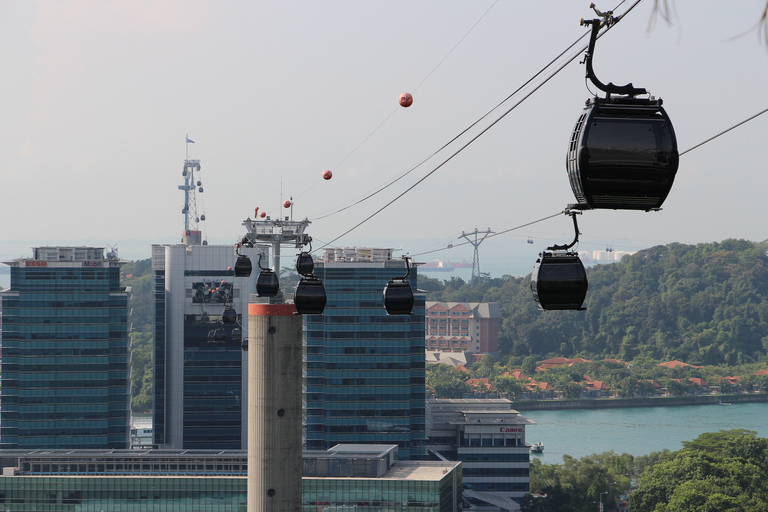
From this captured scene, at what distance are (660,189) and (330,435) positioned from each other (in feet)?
254

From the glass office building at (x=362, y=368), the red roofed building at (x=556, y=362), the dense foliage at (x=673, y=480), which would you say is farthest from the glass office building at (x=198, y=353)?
the red roofed building at (x=556, y=362)

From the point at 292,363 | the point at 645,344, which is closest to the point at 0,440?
the point at 292,363

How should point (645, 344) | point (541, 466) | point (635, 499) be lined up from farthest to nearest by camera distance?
1. point (645, 344)
2. point (541, 466)
3. point (635, 499)

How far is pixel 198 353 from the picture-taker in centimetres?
9506

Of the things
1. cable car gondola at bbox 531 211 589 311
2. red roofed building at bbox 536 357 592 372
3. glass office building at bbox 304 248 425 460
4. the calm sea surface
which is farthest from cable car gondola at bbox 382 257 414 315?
red roofed building at bbox 536 357 592 372

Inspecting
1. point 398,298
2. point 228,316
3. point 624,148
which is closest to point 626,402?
point 228,316

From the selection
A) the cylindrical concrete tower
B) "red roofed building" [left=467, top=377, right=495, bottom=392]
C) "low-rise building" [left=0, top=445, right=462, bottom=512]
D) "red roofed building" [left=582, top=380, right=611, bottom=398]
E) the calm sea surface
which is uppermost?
the cylindrical concrete tower

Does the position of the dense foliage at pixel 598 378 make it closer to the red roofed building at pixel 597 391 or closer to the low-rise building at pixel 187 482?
the red roofed building at pixel 597 391

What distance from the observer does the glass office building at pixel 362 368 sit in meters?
82.6

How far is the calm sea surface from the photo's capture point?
401ft

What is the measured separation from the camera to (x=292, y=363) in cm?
2928

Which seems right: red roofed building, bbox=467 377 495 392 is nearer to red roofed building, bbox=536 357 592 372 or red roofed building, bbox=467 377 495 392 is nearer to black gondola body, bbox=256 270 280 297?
red roofed building, bbox=536 357 592 372

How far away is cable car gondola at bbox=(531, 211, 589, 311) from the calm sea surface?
4166 inches

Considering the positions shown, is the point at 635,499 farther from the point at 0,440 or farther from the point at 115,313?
the point at 0,440
